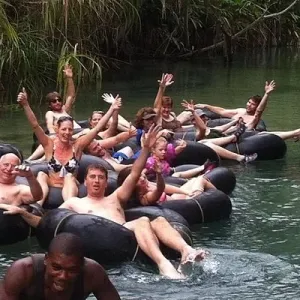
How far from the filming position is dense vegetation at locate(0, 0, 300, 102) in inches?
591

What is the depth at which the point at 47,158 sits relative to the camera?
26.8 feet

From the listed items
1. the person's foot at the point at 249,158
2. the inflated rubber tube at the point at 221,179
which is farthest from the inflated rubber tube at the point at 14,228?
the person's foot at the point at 249,158

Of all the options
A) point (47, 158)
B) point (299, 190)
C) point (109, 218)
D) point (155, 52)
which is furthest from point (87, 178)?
point (155, 52)

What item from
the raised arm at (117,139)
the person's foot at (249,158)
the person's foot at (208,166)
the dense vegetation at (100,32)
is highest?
the dense vegetation at (100,32)

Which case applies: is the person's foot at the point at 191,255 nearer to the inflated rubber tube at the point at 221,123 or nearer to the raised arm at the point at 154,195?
the raised arm at the point at 154,195

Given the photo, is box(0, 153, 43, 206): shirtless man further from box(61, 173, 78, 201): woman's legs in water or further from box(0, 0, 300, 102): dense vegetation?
box(0, 0, 300, 102): dense vegetation

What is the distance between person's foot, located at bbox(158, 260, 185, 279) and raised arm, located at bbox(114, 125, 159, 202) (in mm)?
822

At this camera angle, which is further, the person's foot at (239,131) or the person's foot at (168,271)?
the person's foot at (239,131)

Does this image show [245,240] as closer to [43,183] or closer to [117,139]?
[43,183]

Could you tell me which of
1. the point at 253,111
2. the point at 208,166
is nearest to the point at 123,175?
the point at 208,166

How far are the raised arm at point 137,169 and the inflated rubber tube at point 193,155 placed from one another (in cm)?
336

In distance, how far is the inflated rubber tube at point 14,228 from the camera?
269 inches

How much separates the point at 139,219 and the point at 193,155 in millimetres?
3673

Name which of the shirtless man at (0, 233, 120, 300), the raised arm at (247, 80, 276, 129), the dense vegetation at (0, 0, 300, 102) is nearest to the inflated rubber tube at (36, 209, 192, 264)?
the shirtless man at (0, 233, 120, 300)
